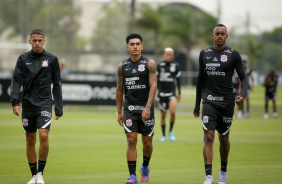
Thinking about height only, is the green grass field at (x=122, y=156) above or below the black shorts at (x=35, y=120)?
below

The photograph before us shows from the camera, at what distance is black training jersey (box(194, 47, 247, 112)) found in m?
9.47

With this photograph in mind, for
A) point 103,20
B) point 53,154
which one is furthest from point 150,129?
point 103,20

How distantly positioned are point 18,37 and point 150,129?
3594cm

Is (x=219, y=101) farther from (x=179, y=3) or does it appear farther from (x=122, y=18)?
(x=179, y=3)

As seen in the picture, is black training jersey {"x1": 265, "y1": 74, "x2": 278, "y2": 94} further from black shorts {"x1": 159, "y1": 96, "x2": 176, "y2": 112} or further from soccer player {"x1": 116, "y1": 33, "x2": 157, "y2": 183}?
soccer player {"x1": 116, "y1": 33, "x2": 157, "y2": 183}

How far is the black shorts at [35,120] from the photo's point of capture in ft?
30.8

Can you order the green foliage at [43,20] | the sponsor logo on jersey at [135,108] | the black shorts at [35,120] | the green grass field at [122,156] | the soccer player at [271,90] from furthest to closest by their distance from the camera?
1. the green foliage at [43,20]
2. the soccer player at [271,90]
3. the green grass field at [122,156]
4. the sponsor logo on jersey at [135,108]
5. the black shorts at [35,120]

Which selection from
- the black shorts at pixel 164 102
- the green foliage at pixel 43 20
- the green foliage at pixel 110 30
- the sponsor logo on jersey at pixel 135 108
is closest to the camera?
the sponsor logo on jersey at pixel 135 108

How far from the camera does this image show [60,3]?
148ft

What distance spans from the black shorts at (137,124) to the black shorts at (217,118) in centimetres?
98

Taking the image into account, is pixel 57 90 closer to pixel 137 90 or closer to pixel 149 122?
pixel 137 90

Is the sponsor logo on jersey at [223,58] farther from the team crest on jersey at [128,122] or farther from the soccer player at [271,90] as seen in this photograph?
the soccer player at [271,90]

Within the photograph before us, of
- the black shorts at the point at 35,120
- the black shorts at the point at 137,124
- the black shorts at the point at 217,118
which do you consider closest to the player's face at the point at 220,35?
the black shorts at the point at 217,118

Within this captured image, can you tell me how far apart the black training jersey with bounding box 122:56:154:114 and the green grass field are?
1.40m
